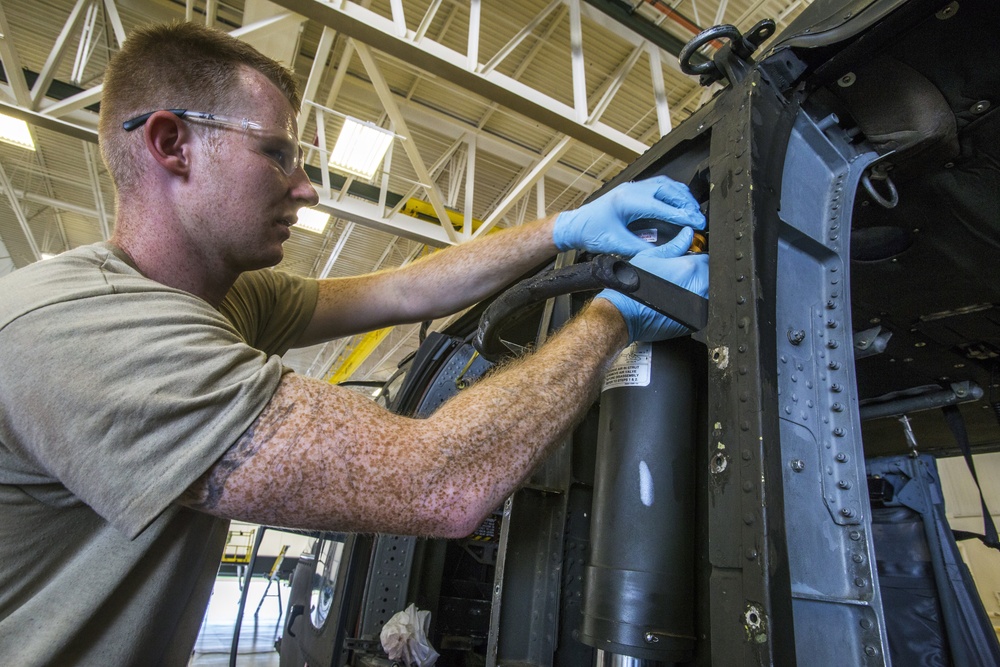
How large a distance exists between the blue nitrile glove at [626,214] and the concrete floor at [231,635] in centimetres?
506

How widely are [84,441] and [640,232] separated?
1332 millimetres

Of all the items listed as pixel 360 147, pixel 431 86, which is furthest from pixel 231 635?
pixel 431 86

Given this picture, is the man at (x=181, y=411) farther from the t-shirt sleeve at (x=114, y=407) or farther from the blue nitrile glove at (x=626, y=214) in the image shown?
the blue nitrile glove at (x=626, y=214)

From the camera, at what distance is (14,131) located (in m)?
6.15

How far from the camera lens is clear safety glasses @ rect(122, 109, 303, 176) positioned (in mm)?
1232

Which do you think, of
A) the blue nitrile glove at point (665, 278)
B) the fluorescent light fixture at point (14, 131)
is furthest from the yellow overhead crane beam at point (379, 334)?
the fluorescent light fixture at point (14, 131)

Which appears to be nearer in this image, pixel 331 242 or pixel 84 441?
pixel 84 441

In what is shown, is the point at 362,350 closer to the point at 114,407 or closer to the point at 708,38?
the point at 708,38

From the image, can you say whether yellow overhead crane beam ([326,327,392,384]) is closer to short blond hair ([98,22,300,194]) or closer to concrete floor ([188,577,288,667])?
concrete floor ([188,577,288,667])

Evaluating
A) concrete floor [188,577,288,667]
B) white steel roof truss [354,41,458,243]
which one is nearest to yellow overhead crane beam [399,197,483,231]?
white steel roof truss [354,41,458,243]

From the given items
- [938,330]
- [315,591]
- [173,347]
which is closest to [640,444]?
[173,347]

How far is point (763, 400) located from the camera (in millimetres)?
996

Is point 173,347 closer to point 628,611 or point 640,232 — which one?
point 628,611

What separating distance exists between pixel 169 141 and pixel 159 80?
165 millimetres
